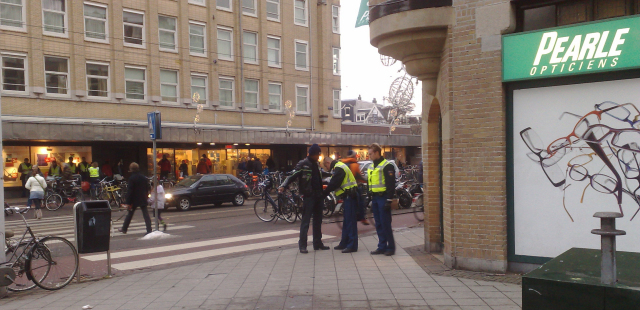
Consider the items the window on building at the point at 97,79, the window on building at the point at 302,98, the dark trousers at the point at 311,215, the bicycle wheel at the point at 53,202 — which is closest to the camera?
the dark trousers at the point at 311,215

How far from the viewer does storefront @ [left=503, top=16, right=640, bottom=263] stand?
5.91 m

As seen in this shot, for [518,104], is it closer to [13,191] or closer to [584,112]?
[584,112]

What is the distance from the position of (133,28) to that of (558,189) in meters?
25.6

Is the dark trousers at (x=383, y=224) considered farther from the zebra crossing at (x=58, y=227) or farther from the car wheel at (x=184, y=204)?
the car wheel at (x=184, y=204)

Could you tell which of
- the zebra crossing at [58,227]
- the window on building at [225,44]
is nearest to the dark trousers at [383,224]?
the zebra crossing at [58,227]

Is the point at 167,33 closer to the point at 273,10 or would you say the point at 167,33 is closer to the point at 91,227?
the point at 273,10

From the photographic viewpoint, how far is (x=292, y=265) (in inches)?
311

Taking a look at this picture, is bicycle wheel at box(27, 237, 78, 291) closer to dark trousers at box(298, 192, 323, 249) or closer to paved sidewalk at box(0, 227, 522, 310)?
paved sidewalk at box(0, 227, 522, 310)

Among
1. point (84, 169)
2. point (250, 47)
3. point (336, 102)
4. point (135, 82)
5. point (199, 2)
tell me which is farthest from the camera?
point (336, 102)

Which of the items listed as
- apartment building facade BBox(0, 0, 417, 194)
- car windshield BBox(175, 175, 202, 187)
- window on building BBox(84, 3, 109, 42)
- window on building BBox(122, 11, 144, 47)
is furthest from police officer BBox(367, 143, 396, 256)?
window on building BBox(122, 11, 144, 47)

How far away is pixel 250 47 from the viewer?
32688 mm

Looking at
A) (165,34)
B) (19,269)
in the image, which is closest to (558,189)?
(19,269)

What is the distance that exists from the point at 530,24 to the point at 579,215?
2.56 meters

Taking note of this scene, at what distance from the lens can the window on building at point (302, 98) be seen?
35.4 meters
